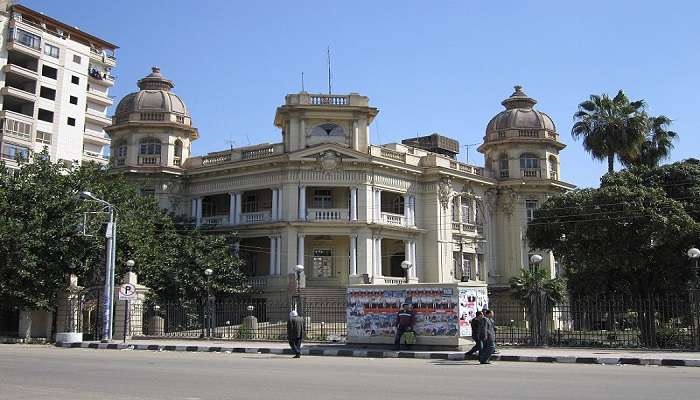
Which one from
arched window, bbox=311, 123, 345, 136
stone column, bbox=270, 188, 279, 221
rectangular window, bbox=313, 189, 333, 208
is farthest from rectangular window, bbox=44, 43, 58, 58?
rectangular window, bbox=313, 189, 333, 208

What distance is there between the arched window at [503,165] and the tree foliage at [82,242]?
19.5 meters

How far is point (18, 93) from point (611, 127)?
130 ft

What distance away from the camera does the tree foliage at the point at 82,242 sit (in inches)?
1174

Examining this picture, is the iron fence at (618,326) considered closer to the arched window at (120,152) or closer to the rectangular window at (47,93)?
the arched window at (120,152)

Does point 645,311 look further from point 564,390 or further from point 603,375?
point 564,390

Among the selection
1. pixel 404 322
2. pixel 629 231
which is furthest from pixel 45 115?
pixel 629 231

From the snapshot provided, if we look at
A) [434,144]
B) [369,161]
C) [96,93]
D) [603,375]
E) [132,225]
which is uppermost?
[96,93]

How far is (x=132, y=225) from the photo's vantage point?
33750mm

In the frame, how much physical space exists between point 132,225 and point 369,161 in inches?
538

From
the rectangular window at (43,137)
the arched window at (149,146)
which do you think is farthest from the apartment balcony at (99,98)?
the arched window at (149,146)

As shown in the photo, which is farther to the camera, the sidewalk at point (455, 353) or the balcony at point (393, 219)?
the balcony at point (393, 219)

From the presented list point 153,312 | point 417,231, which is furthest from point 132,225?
point 417,231

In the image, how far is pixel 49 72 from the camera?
182 feet

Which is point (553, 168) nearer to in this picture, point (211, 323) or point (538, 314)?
point (538, 314)
